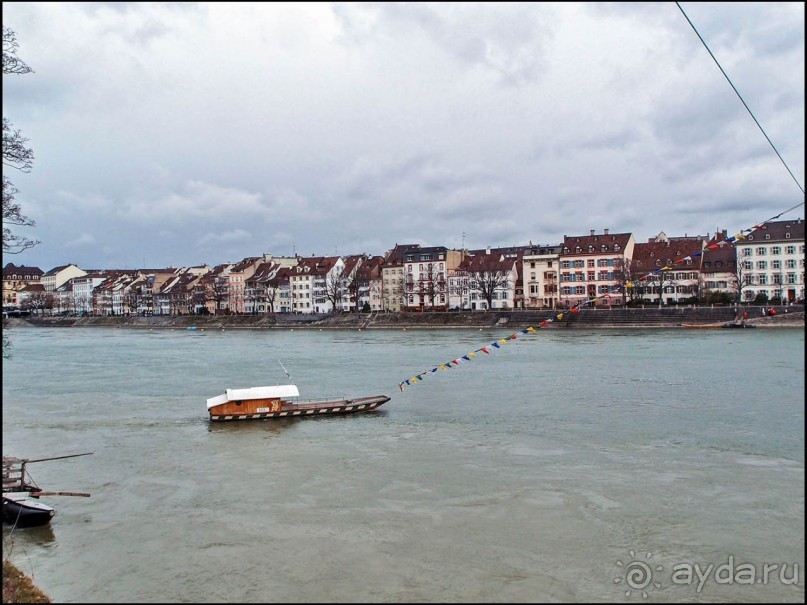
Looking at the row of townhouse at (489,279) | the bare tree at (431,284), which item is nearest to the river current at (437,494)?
the row of townhouse at (489,279)

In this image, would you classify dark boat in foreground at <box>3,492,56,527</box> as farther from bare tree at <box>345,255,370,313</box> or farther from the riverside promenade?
bare tree at <box>345,255,370,313</box>

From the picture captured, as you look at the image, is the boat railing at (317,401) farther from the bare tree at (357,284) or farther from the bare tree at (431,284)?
the bare tree at (357,284)

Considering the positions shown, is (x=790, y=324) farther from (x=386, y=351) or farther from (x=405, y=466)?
(x=405, y=466)

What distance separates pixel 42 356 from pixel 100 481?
33578mm

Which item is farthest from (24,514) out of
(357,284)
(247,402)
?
(357,284)

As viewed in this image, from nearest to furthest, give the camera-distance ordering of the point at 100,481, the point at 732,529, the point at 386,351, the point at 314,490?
1. the point at 732,529
2. the point at 314,490
3. the point at 100,481
4. the point at 386,351

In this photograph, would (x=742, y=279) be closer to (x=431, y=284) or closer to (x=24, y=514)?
(x=431, y=284)

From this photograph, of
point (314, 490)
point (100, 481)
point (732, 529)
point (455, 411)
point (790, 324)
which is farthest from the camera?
point (790, 324)

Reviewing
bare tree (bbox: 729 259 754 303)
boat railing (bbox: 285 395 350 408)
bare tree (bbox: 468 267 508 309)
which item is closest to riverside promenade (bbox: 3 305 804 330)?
bare tree (bbox: 468 267 508 309)

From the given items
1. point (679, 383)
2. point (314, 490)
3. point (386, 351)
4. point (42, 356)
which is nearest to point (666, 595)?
point (314, 490)

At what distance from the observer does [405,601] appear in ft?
29.2

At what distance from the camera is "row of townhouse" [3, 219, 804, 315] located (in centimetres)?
5984

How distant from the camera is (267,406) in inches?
824

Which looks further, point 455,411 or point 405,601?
point 455,411
